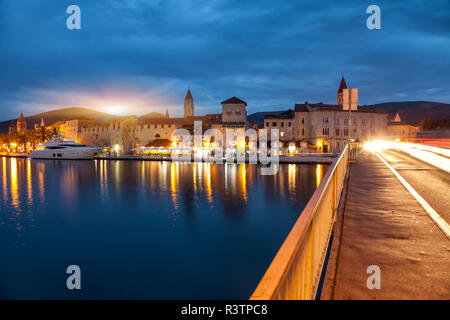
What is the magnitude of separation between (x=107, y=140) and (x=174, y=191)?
227 feet

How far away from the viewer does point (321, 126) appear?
2653 inches

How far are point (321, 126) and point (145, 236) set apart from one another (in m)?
55.4

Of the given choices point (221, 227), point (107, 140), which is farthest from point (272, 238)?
point (107, 140)

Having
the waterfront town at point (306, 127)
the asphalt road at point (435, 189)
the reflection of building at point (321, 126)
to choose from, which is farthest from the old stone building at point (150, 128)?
the asphalt road at point (435, 189)

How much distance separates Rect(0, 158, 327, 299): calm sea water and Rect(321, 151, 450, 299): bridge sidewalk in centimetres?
841

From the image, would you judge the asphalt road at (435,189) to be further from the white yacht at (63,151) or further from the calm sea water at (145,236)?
the white yacht at (63,151)

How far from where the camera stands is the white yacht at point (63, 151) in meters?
84.7

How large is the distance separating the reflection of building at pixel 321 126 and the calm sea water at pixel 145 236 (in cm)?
2784

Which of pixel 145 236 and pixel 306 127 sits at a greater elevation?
pixel 306 127

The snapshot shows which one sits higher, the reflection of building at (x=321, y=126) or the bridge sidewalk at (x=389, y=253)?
the reflection of building at (x=321, y=126)

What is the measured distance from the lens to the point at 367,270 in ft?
12.9

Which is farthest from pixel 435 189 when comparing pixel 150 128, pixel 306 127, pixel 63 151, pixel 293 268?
pixel 63 151

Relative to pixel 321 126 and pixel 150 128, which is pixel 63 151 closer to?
pixel 150 128

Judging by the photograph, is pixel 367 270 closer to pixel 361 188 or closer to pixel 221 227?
pixel 361 188
